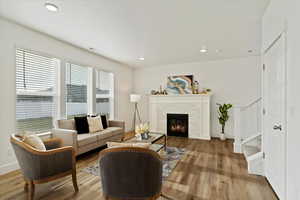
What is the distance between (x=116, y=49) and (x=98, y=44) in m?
0.52

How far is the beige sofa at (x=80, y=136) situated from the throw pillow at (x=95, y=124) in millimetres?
150

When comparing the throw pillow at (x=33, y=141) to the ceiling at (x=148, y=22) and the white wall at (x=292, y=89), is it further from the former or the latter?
the white wall at (x=292, y=89)

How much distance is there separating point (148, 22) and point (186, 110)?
3.38 meters

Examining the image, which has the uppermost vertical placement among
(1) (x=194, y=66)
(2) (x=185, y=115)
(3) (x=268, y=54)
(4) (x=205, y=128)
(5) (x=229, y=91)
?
(1) (x=194, y=66)

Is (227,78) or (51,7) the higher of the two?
(51,7)

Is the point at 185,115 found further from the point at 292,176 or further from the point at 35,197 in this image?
the point at 35,197

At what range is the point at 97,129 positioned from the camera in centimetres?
380

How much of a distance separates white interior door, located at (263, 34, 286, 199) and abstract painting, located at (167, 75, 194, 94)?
2.92 meters

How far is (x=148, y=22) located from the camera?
8.71ft

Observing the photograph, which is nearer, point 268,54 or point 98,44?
point 268,54

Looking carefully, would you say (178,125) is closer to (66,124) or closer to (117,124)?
(117,124)

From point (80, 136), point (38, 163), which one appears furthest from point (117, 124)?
point (38, 163)

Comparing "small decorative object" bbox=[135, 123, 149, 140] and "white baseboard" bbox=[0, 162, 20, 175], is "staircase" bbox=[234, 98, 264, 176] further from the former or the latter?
"white baseboard" bbox=[0, 162, 20, 175]

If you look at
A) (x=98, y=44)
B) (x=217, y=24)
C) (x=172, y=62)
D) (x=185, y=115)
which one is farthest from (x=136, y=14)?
(x=185, y=115)
